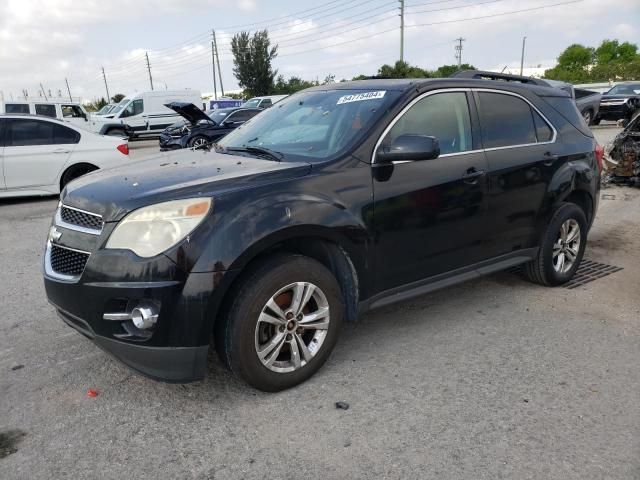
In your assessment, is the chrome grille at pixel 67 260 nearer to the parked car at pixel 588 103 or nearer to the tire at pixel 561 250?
the tire at pixel 561 250

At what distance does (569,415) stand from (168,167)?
2.75 m

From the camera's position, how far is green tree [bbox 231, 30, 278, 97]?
185 feet

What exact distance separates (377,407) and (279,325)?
0.70m

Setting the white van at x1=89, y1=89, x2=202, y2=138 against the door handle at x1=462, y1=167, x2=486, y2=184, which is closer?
the door handle at x1=462, y1=167, x2=486, y2=184

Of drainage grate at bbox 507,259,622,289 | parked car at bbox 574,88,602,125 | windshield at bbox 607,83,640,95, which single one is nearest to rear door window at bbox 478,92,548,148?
drainage grate at bbox 507,259,622,289

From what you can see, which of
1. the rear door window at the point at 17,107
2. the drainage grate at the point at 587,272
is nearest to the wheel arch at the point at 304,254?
the drainage grate at the point at 587,272

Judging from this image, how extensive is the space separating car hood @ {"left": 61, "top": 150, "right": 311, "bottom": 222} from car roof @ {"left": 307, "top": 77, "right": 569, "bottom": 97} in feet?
3.41

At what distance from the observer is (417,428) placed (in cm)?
283

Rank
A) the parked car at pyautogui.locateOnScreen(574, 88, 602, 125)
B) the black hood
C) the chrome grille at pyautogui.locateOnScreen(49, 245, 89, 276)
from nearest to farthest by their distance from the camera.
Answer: the chrome grille at pyautogui.locateOnScreen(49, 245, 89, 276)
the black hood
the parked car at pyautogui.locateOnScreen(574, 88, 602, 125)

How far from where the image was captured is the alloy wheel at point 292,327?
304 centimetres

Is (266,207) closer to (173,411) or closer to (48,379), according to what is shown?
(173,411)

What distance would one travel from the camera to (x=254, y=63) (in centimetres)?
5625

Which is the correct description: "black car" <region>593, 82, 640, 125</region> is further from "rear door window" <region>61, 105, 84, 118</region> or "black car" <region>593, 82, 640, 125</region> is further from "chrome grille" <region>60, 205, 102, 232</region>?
"chrome grille" <region>60, 205, 102, 232</region>

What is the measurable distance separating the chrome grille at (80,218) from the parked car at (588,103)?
20.4 metres
